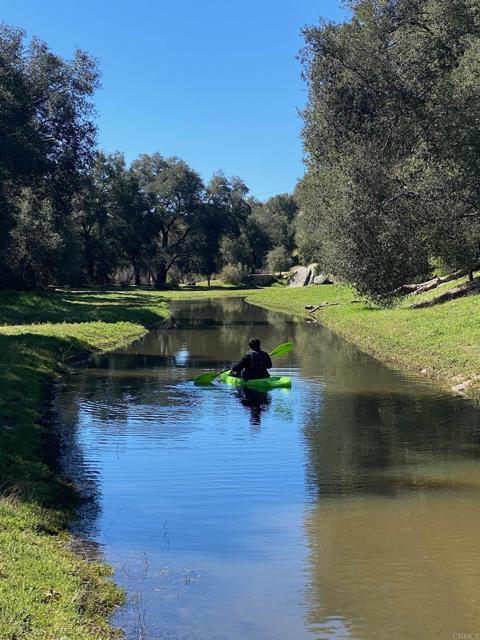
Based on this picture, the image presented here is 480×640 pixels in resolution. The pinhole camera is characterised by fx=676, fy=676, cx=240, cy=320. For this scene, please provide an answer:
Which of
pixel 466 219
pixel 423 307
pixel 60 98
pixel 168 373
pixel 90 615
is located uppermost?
pixel 60 98

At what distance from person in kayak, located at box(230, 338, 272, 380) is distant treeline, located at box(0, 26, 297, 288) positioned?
11.6 m

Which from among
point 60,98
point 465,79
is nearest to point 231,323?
point 60,98

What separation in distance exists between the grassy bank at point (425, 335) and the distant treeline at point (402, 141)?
2.32m

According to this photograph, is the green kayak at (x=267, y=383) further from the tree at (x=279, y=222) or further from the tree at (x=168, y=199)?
the tree at (x=279, y=222)

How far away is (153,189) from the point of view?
93.3 meters

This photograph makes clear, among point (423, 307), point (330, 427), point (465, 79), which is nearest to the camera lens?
point (330, 427)

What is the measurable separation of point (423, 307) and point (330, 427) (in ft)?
67.5

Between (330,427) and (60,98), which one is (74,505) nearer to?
(330,427)

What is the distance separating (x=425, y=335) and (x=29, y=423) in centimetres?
1563

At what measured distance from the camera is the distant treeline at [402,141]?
68.2ft

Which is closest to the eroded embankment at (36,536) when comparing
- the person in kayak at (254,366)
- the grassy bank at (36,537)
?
the grassy bank at (36,537)

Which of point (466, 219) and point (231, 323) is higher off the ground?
point (466, 219)

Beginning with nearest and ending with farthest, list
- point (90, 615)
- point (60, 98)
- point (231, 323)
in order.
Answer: point (90, 615), point (60, 98), point (231, 323)

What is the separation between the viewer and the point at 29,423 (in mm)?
13227
